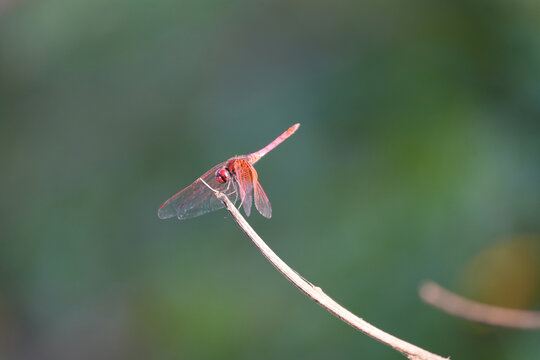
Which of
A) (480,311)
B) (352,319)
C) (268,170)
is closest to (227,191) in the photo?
(352,319)

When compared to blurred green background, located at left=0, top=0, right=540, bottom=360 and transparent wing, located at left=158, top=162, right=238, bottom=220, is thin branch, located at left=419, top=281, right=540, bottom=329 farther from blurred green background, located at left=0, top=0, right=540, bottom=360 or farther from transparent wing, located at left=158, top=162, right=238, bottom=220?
transparent wing, located at left=158, top=162, right=238, bottom=220

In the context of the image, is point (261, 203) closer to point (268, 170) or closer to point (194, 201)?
point (194, 201)

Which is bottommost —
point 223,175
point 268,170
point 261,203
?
point 268,170

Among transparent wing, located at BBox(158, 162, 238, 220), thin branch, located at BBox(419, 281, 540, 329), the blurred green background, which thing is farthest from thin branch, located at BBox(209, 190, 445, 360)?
the blurred green background

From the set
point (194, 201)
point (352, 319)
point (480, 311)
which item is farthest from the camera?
point (480, 311)

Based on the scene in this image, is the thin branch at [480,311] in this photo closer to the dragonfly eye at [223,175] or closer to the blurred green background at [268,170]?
the blurred green background at [268,170]

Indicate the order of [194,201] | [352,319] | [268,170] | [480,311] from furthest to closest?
[268,170] < [480,311] < [194,201] < [352,319]

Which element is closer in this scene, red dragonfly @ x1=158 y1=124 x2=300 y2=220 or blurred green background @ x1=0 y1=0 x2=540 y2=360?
red dragonfly @ x1=158 y1=124 x2=300 y2=220
